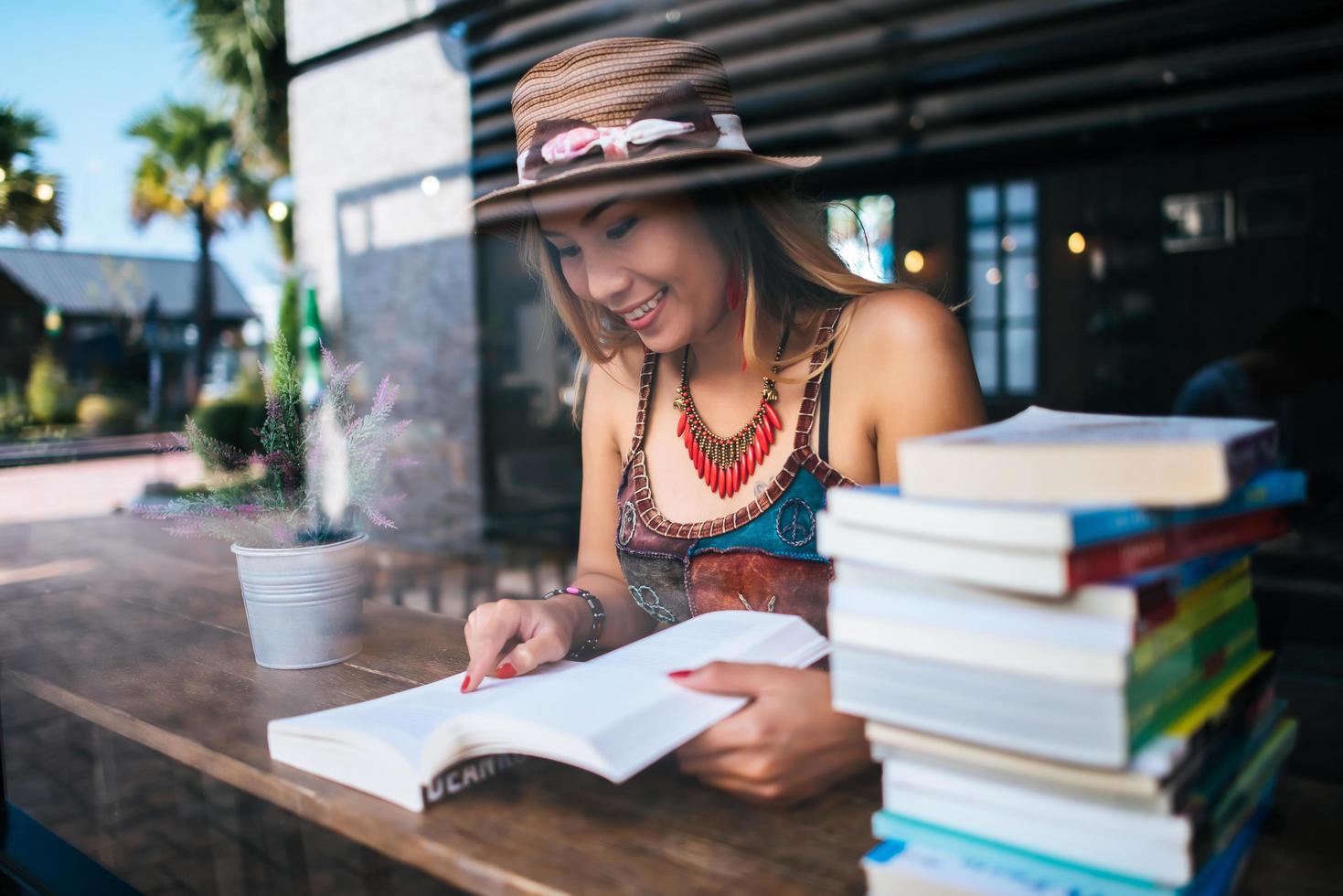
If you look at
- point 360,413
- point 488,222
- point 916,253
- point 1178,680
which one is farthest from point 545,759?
point 916,253

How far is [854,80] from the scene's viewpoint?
4789mm

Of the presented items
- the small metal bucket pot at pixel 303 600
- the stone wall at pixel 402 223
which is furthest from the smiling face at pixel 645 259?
the stone wall at pixel 402 223

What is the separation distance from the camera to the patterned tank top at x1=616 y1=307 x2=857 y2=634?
134 centimetres

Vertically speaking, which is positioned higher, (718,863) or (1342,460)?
(1342,460)

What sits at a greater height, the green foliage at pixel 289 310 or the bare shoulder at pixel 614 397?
the green foliage at pixel 289 310

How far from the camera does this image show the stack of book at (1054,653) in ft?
1.69

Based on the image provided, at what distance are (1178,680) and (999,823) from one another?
14cm

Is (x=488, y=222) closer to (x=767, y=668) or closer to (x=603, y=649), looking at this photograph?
(x=603, y=649)

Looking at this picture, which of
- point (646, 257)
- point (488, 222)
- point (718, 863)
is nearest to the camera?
point (718, 863)

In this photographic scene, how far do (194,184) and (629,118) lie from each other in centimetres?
114

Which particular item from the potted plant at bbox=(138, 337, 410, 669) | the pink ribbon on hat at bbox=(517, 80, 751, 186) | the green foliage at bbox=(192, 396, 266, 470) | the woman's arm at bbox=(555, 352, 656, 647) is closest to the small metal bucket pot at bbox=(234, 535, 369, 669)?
the potted plant at bbox=(138, 337, 410, 669)

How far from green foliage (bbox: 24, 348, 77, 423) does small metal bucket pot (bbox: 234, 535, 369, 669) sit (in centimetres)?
82

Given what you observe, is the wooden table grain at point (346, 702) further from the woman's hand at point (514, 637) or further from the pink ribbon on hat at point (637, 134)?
the pink ribbon on hat at point (637, 134)

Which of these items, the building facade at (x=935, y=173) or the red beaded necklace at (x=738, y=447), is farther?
the building facade at (x=935, y=173)
